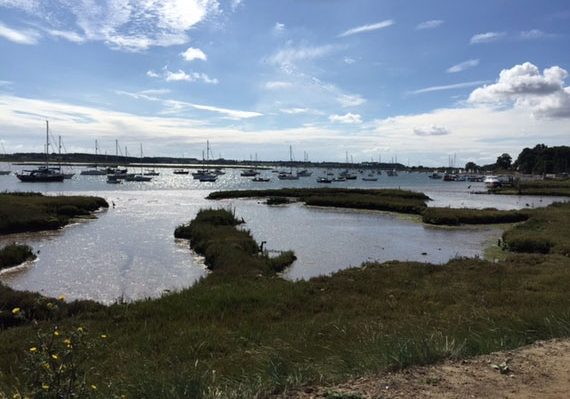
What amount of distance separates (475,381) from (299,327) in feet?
22.7

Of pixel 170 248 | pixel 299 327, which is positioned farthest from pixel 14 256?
pixel 299 327

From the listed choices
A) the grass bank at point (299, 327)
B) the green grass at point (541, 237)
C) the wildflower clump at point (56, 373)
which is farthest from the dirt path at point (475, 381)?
the green grass at point (541, 237)

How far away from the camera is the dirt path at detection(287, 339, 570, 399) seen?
6.80 m

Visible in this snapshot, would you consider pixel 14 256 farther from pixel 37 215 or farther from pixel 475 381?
pixel 475 381

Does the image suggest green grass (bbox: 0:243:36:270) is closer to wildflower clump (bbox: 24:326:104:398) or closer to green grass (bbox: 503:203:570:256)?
wildflower clump (bbox: 24:326:104:398)

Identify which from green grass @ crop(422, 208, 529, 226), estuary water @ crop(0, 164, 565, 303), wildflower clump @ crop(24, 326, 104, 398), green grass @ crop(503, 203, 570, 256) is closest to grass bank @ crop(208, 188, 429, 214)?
green grass @ crop(422, 208, 529, 226)

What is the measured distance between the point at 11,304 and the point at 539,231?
34262mm

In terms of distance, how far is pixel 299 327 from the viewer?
13727 millimetres

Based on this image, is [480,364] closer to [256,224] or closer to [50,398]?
[50,398]

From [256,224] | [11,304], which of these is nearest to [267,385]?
[11,304]

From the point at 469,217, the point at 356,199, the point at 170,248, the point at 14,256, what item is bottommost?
the point at 170,248

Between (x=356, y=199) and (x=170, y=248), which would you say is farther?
(x=356, y=199)

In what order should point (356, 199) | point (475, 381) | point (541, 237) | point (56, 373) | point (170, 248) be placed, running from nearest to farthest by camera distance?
point (56, 373)
point (475, 381)
point (541, 237)
point (170, 248)
point (356, 199)

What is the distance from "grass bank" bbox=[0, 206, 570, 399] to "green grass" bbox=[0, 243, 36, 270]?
1182 cm
